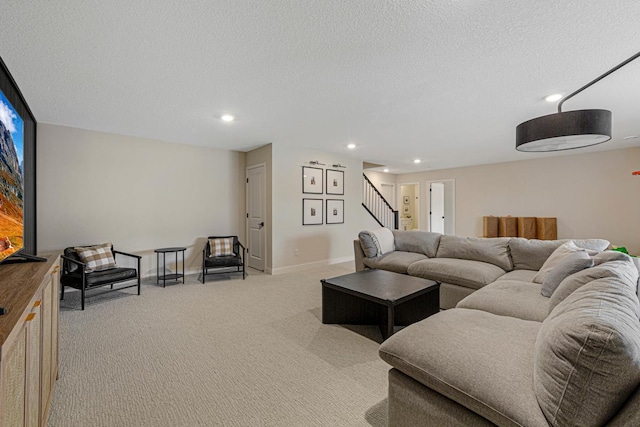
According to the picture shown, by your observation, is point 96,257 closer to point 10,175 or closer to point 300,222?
point 10,175

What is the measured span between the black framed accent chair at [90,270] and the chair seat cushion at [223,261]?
0.98m

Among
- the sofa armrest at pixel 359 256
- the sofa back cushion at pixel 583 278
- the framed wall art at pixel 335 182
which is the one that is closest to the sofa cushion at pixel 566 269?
the sofa back cushion at pixel 583 278

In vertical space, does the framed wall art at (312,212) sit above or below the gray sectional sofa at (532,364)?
above

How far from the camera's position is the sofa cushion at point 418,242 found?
4.25 m

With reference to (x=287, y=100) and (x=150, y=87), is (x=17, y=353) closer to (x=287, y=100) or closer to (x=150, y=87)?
(x=150, y=87)

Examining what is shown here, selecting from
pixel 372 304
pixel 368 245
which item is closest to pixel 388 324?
pixel 372 304

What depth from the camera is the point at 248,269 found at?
5664 mm

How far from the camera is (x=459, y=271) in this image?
3277 millimetres

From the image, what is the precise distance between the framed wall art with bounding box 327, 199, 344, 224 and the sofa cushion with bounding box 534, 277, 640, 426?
510 centimetres

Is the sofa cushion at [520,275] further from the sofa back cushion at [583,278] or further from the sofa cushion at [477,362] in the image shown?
the sofa cushion at [477,362]

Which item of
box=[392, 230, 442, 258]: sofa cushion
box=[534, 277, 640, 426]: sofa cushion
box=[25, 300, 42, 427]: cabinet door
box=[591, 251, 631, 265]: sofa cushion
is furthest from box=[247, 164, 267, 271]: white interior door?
box=[534, 277, 640, 426]: sofa cushion

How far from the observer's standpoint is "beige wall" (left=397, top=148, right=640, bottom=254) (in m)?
5.71

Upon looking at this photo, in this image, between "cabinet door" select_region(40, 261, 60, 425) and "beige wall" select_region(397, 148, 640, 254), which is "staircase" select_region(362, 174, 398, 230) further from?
"cabinet door" select_region(40, 261, 60, 425)

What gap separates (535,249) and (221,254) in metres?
4.53
